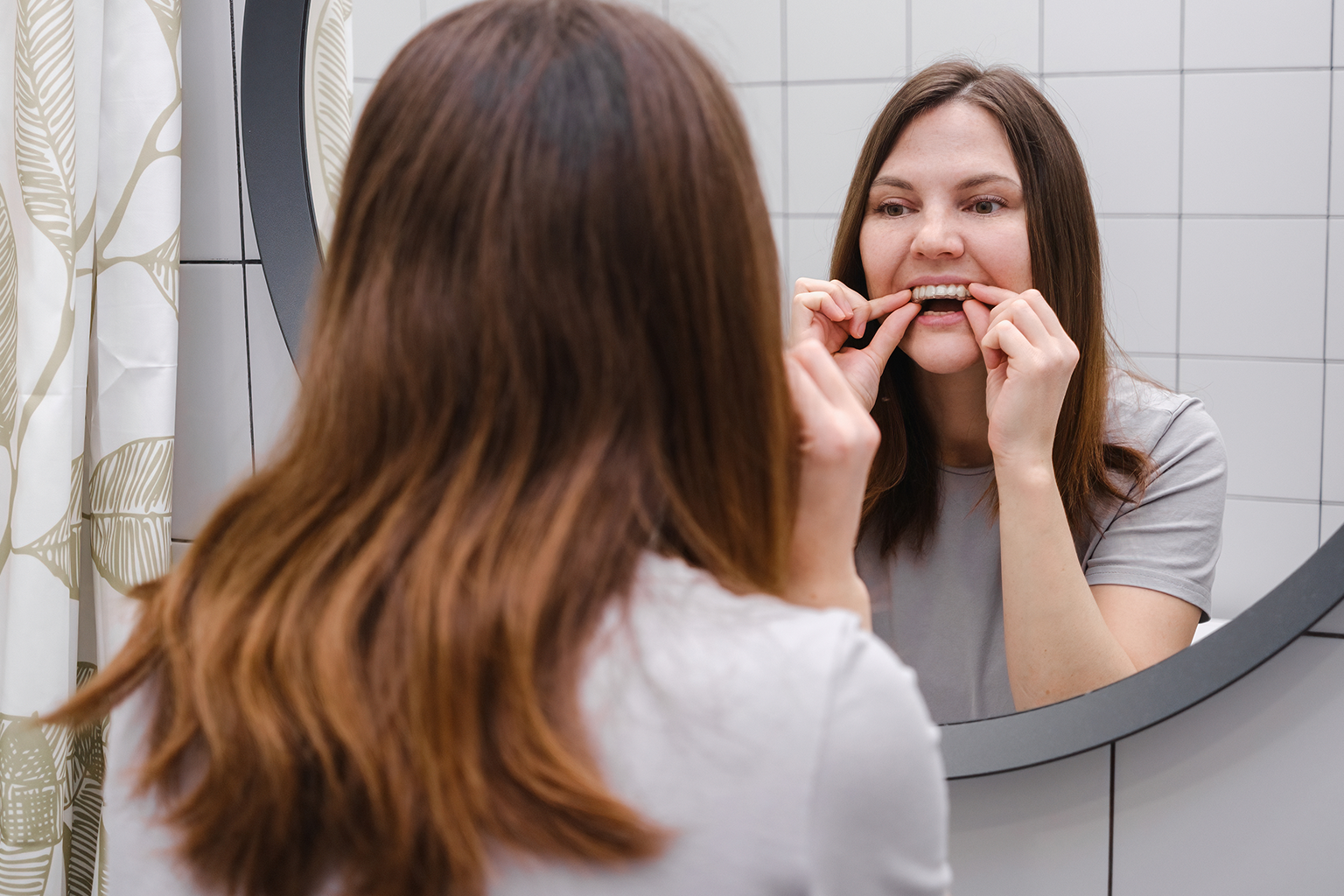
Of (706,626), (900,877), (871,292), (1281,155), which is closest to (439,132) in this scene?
(706,626)

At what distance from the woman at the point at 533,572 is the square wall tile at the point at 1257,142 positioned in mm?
399

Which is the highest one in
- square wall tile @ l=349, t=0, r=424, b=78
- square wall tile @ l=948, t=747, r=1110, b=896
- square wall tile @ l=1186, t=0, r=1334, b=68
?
square wall tile @ l=349, t=0, r=424, b=78

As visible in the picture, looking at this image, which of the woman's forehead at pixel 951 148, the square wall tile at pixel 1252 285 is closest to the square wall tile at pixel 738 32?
the woman's forehead at pixel 951 148

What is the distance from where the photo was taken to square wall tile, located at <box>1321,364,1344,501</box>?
67 centimetres

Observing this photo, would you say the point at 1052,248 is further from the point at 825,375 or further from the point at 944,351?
the point at 825,375

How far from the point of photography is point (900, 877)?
0.39m

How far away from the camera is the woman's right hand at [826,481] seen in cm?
48

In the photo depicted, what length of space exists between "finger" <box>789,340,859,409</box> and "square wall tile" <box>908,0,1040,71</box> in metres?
0.33

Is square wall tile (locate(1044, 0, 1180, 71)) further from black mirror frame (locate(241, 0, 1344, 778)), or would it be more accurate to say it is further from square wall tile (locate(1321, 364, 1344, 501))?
black mirror frame (locate(241, 0, 1344, 778))

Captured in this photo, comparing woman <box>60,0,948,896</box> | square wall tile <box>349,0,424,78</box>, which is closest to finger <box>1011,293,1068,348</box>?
woman <box>60,0,948,896</box>

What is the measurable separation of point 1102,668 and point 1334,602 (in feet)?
0.49

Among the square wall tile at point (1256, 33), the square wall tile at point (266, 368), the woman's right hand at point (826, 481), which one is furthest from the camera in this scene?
the square wall tile at point (266, 368)

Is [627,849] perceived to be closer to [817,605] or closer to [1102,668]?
[817,605]

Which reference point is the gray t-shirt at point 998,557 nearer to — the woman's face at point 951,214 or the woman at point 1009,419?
the woman at point 1009,419
